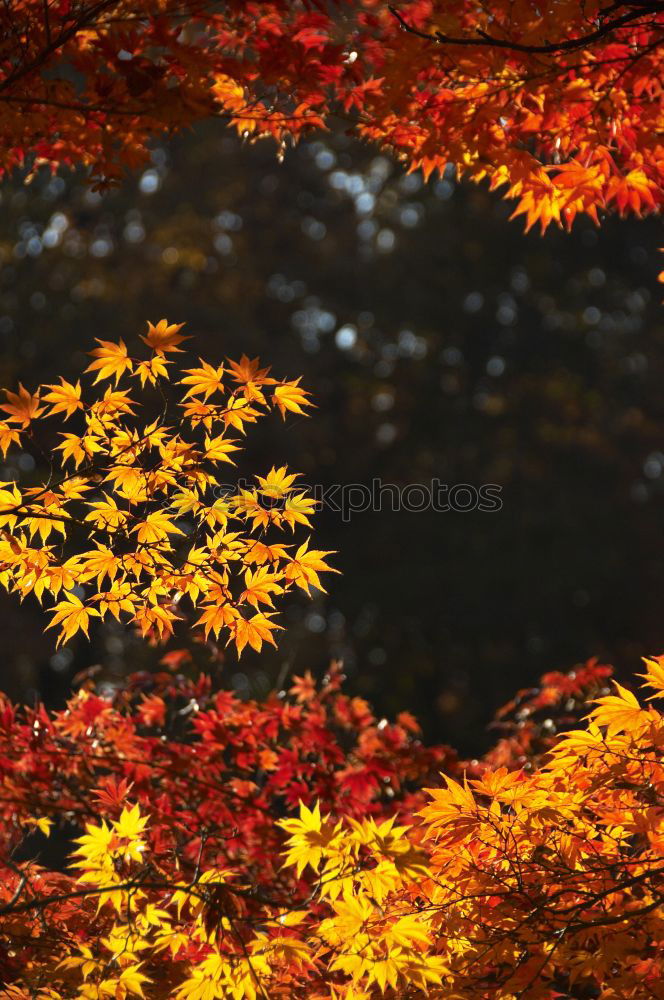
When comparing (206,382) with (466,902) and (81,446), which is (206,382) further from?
(466,902)

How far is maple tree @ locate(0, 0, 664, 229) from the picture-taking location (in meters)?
2.98

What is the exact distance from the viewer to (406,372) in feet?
41.7

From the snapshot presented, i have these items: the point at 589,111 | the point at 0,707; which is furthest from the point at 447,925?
the point at 589,111

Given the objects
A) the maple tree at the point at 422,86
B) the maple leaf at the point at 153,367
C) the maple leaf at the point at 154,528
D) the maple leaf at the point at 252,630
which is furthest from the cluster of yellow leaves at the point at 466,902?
the maple tree at the point at 422,86

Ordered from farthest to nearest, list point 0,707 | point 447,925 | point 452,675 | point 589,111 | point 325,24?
point 452,675, point 0,707, point 325,24, point 589,111, point 447,925

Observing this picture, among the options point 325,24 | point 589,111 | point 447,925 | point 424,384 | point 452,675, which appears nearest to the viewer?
point 447,925

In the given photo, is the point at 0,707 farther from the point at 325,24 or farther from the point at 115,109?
the point at 325,24

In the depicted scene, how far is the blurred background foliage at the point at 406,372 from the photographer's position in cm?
1166

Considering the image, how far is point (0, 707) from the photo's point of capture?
11.9ft

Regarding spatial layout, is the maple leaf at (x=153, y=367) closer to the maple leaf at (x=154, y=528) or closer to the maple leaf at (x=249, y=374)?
the maple leaf at (x=249, y=374)

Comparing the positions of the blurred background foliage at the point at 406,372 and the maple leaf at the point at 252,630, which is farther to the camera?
the blurred background foliage at the point at 406,372

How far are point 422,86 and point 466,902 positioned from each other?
250 centimetres

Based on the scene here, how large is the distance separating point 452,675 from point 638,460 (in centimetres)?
360

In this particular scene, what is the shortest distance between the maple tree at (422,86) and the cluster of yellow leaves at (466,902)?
1793 mm
